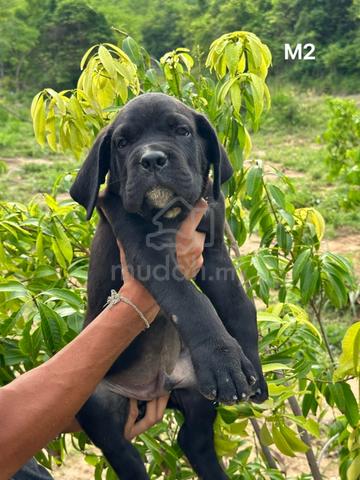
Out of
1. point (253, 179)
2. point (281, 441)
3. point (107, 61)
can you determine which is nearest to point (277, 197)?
point (253, 179)

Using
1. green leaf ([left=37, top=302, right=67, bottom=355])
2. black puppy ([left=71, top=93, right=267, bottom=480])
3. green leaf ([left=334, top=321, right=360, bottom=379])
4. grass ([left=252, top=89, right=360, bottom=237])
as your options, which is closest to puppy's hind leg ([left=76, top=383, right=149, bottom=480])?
black puppy ([left=71, top=93, right=267, bottom=480])

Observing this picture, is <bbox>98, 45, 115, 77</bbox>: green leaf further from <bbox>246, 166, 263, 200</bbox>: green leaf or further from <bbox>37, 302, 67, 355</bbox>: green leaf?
<bbox>37, 302, 67, 355</bbox>: green leaf

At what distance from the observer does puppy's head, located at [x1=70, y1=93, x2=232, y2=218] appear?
218 centimetres

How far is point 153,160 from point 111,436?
89 centimetres

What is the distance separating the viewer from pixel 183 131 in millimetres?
2350

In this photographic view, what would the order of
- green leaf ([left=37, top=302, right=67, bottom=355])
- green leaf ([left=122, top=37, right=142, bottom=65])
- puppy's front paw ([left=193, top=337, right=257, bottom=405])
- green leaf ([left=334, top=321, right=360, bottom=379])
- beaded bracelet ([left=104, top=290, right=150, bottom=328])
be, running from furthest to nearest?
green leaf ([left=122, top=37, right=142, bottom=65]) < green leaf ([left=37, top=302, right=67, bottom=355]) < beaded bracelet ([left=104, top=290, right=150, bottom=328]) < puppy's front paw ([left=193, top=337, right=257, bottom=405]) < green leaf ([left=334, top=321, right=360, bottom=379])

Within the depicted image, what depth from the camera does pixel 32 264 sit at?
9.56ft

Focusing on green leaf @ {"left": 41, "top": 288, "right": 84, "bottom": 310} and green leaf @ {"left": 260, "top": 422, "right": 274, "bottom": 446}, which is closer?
green leaf @ {"left": 41, "top": 288, "right": 84, "bottom": 310}

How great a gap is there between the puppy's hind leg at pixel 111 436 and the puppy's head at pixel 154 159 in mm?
626

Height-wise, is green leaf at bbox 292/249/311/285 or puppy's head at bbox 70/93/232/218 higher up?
puppy's head at bbox 70/93/232/218

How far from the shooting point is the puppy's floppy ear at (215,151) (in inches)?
96.3

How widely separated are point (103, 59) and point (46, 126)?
40 cm

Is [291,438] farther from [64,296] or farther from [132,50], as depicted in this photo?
[132,50]

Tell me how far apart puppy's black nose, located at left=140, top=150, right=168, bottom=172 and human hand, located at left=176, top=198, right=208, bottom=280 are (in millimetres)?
267
